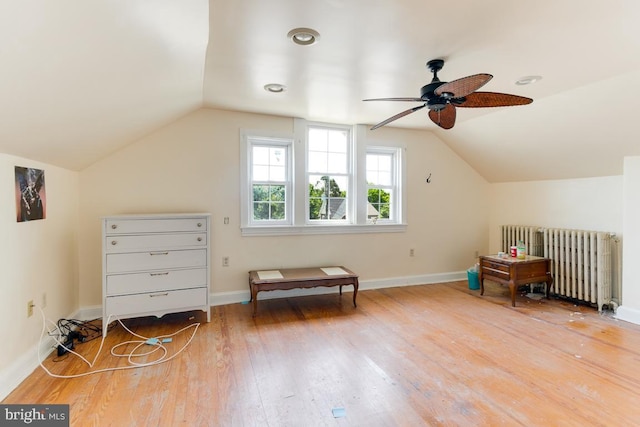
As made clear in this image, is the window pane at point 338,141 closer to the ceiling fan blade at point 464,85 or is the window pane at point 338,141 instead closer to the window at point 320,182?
the window at point 320,182

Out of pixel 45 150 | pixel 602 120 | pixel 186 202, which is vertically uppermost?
pixel 602 120

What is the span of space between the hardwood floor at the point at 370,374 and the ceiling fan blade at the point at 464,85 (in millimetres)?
1909

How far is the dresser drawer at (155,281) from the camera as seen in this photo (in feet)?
9.35

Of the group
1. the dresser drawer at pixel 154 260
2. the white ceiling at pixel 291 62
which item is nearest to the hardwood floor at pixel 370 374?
the dresser drawer at pixel 154 260

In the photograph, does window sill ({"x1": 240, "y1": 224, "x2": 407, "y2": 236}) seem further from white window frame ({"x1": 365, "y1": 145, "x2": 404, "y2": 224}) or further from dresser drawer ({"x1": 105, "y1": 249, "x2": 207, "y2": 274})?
dresser drawer ({"x1": 105, "y1": 249, "x2": 207, "y2": 274})

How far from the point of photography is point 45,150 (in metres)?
2.33

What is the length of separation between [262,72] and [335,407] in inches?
98.7

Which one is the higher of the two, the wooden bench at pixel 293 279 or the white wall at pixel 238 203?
the white wall at pixel 238 203

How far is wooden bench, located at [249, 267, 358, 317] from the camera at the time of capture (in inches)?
134

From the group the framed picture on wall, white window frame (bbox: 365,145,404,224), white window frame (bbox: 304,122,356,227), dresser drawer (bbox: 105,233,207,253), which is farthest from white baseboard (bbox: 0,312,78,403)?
white window frame (bbox: 365,145,404,224)

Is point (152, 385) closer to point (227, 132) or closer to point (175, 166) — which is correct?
point (175, 166)

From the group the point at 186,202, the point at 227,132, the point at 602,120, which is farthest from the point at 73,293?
the point at 602,120

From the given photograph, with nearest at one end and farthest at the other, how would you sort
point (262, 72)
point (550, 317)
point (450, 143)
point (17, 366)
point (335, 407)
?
point (335, 407), point (17, 366), point (262, 72), point (550, 317), point (450, 143)

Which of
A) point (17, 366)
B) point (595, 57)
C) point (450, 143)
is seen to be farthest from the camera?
point (450, 143)
